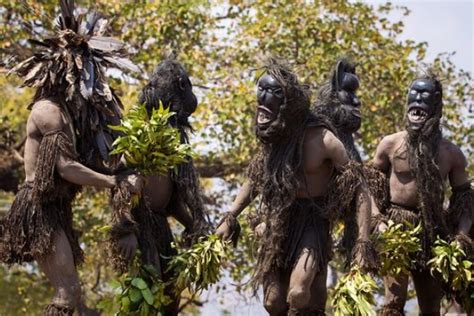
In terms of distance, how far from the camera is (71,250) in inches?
258

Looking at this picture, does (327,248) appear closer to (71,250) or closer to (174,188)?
(174,188)

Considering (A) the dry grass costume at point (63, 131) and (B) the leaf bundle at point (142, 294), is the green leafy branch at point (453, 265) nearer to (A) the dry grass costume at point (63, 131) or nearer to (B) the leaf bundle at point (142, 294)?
(B) the leaf bundle at point (142, 294)

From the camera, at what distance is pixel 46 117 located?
6.41 metres

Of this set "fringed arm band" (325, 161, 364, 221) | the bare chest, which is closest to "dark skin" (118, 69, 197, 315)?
"fringed arm band" (325, 161, 364, 221)

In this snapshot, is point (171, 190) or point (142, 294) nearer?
point (142, 294)

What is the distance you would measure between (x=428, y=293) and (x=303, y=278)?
1.70 metres

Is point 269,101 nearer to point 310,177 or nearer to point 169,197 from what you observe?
point 310,177

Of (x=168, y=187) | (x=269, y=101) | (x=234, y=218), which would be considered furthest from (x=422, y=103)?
(x=168, y=187)

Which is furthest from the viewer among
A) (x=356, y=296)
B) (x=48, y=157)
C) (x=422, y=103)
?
(x=422, y=103)

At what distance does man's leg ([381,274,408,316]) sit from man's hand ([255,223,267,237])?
1.23 metres

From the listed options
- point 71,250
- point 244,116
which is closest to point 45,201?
point 71,250

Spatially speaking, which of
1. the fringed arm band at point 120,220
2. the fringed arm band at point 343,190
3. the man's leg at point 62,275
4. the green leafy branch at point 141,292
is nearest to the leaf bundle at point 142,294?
the green leafy branch at point 141,292

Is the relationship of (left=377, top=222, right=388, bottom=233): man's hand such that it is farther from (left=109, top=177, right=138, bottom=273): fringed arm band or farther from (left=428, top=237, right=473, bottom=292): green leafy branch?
(left=109, top=177, right=138, bottom=273): fringed arm band

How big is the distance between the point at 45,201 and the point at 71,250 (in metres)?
0.34
